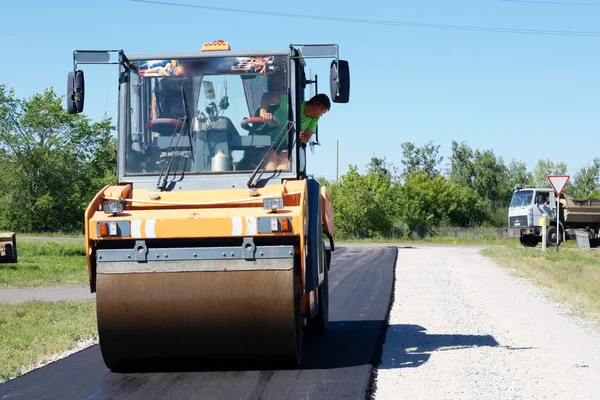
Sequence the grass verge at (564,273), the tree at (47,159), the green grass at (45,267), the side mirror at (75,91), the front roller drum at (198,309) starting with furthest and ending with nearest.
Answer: the tree at (47,159) < the green grass at (45,267) < the grass verge at (564,273) < the side mirror at (75,91) < the front roller drum at (198,309)

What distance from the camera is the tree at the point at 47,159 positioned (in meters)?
60.6

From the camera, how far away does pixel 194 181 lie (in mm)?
8609

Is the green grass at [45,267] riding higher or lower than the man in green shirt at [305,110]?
lower

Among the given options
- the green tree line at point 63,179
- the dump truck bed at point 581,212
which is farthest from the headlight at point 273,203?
the green tree line at point 63,179

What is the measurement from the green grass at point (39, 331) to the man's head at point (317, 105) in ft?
13.3

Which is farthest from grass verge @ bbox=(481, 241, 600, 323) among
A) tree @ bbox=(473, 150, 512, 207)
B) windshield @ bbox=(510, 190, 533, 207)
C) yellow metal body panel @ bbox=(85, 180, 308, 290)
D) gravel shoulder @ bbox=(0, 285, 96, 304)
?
tree @ bbox=(473, 150, 512, 207)

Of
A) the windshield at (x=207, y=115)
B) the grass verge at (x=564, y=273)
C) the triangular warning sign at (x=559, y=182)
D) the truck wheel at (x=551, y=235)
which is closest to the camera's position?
the windshield at (x=207, y=115)

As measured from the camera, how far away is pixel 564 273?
22.0m

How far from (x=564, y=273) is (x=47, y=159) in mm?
46734

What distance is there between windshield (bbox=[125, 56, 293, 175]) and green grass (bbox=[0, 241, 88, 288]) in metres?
12.7

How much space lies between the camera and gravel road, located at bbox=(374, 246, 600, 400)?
755cm

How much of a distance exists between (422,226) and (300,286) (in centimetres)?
6124

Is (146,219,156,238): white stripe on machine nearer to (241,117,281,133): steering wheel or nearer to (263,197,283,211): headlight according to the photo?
(263,197,283,211): headlight

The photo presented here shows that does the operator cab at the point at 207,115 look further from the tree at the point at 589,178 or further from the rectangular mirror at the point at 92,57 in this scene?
the tree at the point at 589,178
